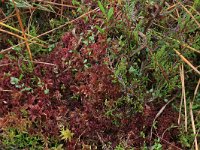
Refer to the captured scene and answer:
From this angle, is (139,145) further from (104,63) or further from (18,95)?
(18,95)

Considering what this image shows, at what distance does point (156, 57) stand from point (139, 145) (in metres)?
0.50

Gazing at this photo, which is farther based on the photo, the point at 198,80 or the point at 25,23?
the point at 25,23

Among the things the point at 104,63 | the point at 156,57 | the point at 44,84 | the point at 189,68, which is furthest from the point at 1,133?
the point at 189,68

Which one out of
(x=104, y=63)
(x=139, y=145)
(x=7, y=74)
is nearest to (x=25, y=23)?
(x=7, y=74)

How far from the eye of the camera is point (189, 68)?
Result: 6.80 ft

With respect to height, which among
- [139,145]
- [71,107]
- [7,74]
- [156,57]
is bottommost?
[139,145]

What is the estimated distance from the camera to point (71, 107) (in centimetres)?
204

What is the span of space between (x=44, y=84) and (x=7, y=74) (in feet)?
0.77

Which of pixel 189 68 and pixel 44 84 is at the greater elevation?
pixel 189 68

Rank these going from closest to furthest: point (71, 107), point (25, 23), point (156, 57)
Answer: point (156, 57) → point (71, 107) → point (25, 23)

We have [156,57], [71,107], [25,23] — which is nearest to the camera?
[156,57]

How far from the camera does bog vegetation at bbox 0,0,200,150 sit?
195cm

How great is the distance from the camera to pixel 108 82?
2033mm

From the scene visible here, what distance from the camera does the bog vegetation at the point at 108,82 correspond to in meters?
1.95
